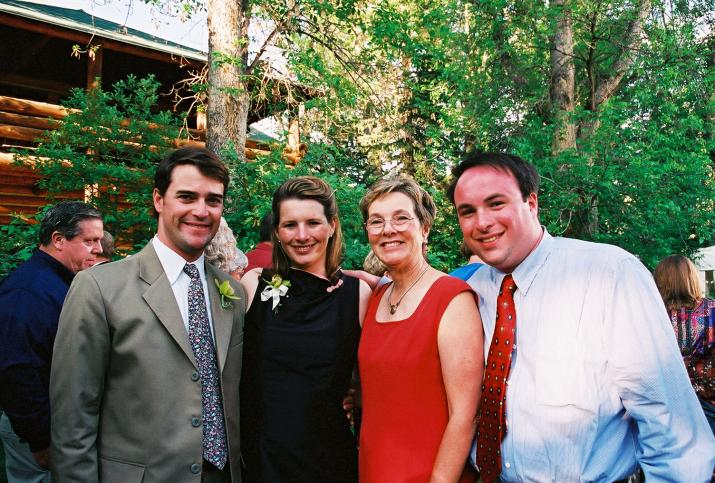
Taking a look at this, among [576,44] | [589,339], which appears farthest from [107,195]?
[576,44]

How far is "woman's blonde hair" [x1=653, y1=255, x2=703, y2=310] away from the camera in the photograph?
4773mm

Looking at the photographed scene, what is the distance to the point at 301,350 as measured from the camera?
2.77 metres

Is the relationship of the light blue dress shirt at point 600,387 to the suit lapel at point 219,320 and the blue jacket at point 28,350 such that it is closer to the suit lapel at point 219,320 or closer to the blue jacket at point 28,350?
the suit lapel at point 219,320

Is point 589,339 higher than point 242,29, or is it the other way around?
point 242,29

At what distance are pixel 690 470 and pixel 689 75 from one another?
1238 centimetres

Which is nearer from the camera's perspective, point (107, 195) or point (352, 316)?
point (352, 316)

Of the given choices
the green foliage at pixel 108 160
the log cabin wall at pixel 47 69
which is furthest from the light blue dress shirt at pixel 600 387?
Result: the log cabin wall at pixel 47 69

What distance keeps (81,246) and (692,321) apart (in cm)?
501

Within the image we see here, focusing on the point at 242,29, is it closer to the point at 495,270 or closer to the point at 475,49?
the point at 475,49

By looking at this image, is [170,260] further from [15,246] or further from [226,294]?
[15,246]

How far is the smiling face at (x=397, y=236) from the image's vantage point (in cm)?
266

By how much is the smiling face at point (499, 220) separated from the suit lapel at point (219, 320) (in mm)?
1233

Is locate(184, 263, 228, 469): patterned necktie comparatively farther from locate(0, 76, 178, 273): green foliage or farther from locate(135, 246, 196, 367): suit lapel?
locate(0, 76, 178, 273): green foliage

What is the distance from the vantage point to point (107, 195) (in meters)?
7.86
